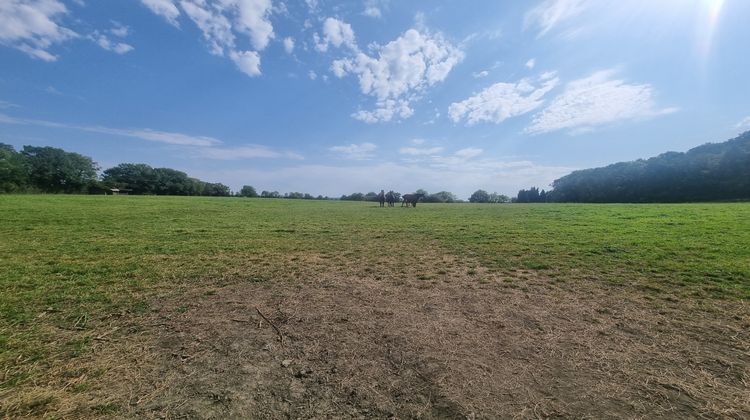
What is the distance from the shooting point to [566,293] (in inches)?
230

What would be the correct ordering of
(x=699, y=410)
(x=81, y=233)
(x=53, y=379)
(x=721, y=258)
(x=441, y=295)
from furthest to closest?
(x=81, y=233), (x=721, y=258), (x=441, y=295), (x=53, y=379), (x=699, y=410)

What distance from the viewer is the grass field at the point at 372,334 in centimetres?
280

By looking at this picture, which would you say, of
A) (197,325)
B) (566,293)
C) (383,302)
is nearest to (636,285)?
(566,293)

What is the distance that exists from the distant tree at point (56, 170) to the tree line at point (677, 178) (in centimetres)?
13804

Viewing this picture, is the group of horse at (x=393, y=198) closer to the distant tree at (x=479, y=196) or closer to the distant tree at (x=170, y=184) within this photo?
the distant tree at (x=479, y=196)

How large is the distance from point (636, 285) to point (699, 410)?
4320 millimetres

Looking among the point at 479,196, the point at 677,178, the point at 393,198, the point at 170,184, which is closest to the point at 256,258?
the point at 393,198

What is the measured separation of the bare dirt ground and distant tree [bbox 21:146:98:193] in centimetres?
10547

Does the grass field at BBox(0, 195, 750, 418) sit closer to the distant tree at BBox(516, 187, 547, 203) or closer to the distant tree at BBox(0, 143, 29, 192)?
the distant tree at BBox(0, 143, 29, 192)

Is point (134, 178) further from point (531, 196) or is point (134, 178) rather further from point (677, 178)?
point (677, 178)

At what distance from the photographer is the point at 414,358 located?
357cm

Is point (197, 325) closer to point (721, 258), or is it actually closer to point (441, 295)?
point (441, 295)

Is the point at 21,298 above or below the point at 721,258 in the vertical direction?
below

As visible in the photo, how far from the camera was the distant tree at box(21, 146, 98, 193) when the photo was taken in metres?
76.9
